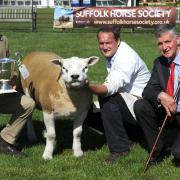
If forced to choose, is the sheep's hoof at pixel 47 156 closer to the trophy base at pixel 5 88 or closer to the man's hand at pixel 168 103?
the trophy base at pixel 5 88

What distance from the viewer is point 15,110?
5.99 meters

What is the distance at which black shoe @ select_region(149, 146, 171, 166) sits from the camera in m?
5.74

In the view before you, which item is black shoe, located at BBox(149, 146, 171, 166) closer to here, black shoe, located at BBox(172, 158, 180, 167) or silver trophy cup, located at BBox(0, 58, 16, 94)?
black shoe, located at BBox(172, 158, 180, 167)

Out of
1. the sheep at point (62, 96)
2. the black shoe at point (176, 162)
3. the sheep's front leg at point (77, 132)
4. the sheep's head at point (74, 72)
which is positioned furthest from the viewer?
the sheep's front leg at point (77, 132)

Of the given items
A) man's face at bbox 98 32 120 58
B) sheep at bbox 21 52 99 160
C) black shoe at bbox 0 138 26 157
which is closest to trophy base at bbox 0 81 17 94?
sheep at bbox 21 52 99 160

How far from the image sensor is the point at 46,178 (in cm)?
530

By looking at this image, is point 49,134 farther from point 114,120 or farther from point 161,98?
point 161,98

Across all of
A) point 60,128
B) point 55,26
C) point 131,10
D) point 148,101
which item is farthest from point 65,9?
point 148,101

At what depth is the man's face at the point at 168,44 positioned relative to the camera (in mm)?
5359

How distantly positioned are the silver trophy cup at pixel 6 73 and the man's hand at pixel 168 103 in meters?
1.58

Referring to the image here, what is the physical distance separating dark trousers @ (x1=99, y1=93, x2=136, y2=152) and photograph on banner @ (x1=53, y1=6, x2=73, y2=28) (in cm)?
1693

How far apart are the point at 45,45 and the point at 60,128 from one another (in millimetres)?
10396

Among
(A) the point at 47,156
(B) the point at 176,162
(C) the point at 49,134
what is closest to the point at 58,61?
(C) the point at 49,134

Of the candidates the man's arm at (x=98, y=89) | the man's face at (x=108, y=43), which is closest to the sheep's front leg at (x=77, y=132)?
the man's arm at (x=98, y=89)
